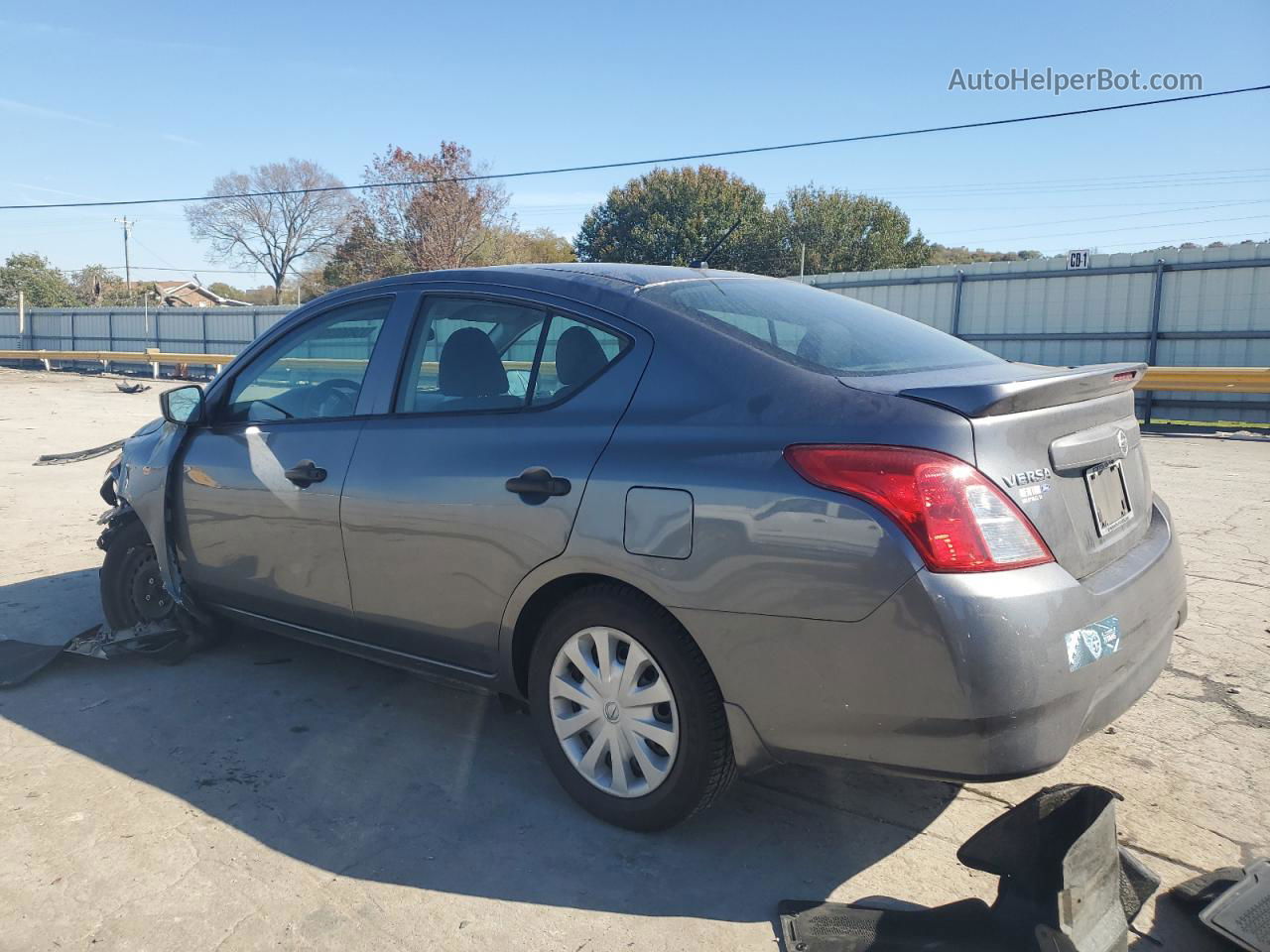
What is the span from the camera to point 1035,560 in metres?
2.34

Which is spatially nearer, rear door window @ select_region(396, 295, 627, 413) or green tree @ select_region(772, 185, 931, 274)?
rear door window @ select_region(396, 295, 627, 413)

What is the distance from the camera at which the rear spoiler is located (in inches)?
92.9

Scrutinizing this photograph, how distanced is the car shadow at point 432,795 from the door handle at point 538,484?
1031 millimetres

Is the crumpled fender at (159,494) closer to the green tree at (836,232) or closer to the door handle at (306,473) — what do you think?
the door handle at (306,473)

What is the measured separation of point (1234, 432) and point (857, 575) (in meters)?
16.3

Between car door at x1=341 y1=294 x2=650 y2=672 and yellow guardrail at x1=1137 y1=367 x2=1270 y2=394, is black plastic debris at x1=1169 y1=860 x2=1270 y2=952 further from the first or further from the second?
yellow guardrail at x1=1137 y1=367 x2=1270 y2=394

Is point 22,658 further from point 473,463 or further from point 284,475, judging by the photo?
point 473,463

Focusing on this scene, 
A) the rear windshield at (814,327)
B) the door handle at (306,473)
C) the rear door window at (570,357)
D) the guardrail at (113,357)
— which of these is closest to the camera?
the rear windshield at (814,327)

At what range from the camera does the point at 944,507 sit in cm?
226

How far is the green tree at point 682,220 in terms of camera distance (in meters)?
44.5

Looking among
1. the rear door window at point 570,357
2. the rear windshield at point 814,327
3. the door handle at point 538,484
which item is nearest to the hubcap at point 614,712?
the door handle at point 538,484

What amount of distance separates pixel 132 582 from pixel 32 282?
216 feet

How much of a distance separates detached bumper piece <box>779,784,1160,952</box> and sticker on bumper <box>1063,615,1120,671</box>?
0.35 meters

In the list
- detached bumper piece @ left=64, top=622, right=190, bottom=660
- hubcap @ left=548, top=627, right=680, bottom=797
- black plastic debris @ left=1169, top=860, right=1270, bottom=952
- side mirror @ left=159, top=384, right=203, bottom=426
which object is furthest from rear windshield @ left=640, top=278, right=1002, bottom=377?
detached bumper piece @ left=64, top=622, right=190, bottom=660
